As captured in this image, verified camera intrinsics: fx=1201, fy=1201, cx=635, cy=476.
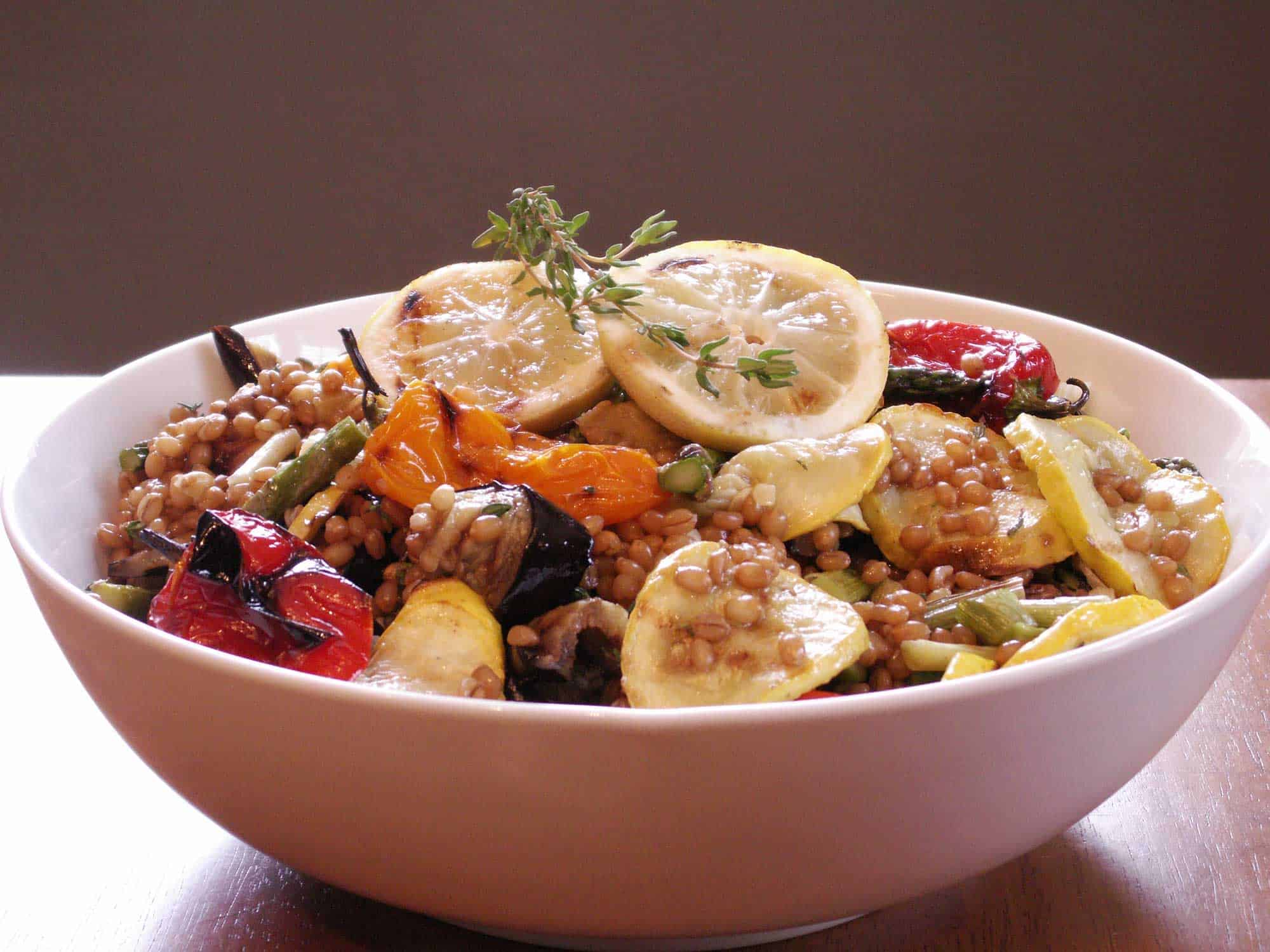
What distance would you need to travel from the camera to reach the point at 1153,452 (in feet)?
6.34

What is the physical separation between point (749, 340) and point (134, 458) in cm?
95

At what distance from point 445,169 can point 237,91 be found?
3.79 ft

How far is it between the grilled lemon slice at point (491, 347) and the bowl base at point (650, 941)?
684mm

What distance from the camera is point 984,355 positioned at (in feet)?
6.43

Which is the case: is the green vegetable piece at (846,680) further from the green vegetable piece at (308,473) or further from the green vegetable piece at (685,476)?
the green vegetable piece at (308,473)

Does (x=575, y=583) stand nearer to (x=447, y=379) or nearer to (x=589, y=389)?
(x=589, y=389)

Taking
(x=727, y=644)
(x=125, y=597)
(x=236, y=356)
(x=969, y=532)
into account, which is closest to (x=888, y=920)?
(x=727, y=644)

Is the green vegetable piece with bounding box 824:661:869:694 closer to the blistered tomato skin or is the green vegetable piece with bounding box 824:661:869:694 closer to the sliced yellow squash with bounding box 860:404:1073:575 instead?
the sliced yellow squash with bounding box 860:404:1073:575

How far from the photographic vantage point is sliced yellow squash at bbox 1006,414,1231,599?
148 cm

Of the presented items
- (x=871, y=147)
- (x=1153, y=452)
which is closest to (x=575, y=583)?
(x=1153, y=452)

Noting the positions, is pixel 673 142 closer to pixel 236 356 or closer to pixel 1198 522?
pixel 236 356

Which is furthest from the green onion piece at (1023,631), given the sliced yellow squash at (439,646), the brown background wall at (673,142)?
the brown background wall at (673,142)


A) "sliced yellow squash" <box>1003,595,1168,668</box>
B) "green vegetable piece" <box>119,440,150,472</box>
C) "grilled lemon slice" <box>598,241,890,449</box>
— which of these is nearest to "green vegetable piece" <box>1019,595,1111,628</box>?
"sliced yellow squash" <box>1003,595,1168,668</box>

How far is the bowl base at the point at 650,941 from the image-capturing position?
3.96 ft
